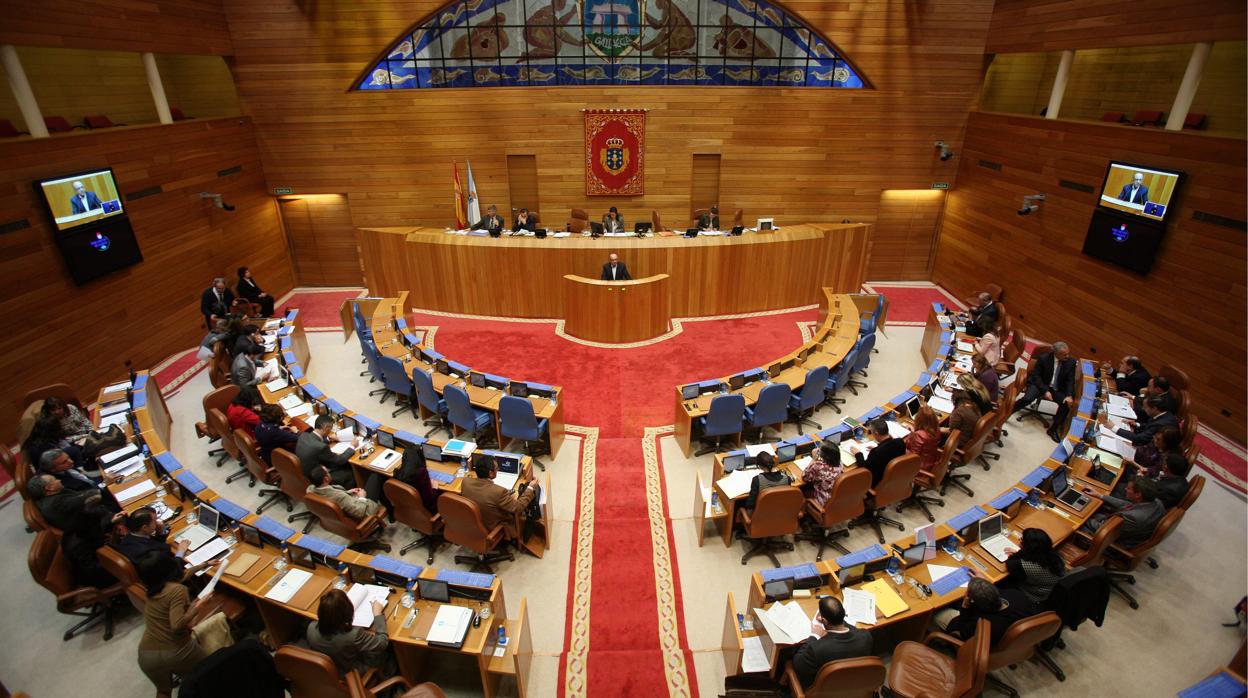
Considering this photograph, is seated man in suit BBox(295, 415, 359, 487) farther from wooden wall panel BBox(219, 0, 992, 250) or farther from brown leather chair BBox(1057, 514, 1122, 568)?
wooden wall panel BBox(219, 0, 992, 250)

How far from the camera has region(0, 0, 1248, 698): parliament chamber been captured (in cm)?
509

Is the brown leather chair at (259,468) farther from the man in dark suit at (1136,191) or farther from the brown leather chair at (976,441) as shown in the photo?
the man in dark suit at (1136,191)

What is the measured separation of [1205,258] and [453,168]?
13.9 metres

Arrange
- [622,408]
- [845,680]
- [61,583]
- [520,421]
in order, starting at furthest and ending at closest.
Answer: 1. [622,408]
2. [520,421]
3. [61,583]
4. [845,680]

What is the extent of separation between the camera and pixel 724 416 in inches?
305

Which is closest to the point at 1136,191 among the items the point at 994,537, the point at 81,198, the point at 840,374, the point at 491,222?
the point at 840,374

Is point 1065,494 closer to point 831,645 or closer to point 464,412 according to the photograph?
point 831,645

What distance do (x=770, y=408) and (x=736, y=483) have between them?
1920 millimetres

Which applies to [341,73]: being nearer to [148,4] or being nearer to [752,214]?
[148,4]

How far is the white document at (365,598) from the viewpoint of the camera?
15.4 ft

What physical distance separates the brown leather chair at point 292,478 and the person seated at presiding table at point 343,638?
233 centimetres

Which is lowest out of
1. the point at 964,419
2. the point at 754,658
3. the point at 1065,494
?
the point at 754,658

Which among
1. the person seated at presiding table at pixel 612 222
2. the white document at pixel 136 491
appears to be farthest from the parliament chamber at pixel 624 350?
the person seated at presiding table at pixel 612 222

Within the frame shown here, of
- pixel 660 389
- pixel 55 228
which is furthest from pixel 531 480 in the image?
pixel 55 228
